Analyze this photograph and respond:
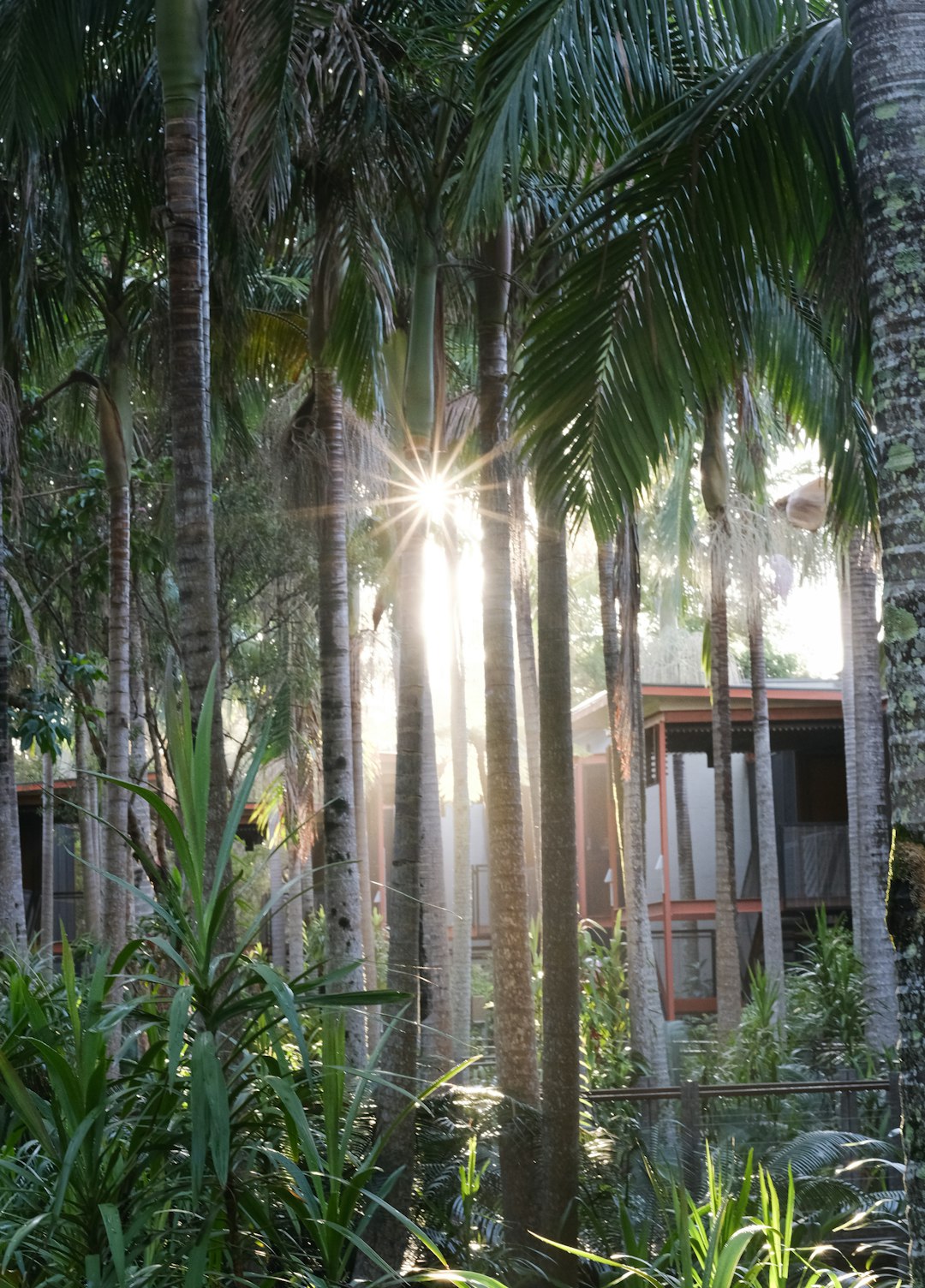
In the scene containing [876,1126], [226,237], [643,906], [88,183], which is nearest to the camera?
[876,1126]

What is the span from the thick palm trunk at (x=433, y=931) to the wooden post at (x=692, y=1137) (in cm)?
334

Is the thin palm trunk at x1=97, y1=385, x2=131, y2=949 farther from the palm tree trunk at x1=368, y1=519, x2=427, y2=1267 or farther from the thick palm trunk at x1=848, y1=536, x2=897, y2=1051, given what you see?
the thick palm trunk at x1=848, y1=536, x2=897, y2=1051

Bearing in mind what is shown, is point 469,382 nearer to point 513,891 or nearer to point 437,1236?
point 513,891

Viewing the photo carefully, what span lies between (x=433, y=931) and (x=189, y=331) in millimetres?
7849

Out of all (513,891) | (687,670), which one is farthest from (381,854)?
(687,670)

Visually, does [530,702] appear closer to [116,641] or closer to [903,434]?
[116,641]

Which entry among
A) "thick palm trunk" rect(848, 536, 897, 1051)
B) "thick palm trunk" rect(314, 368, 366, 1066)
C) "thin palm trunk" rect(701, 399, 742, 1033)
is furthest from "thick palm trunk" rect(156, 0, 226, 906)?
"thin palm trunk" rect(701, 399, 742, 1033)

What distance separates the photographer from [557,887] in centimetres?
711

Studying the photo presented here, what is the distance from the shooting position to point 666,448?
19.2 ft

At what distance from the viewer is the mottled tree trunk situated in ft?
11.1

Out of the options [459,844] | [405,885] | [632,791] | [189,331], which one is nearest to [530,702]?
[459,844]

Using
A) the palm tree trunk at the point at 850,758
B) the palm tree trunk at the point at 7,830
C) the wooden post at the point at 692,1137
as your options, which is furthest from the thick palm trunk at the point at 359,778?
the wooden post at the point at 692,1137

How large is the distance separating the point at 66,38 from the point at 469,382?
334 inches

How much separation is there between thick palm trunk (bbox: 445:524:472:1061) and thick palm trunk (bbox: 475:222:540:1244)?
2.56 m
